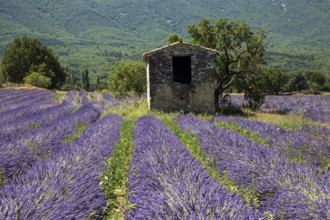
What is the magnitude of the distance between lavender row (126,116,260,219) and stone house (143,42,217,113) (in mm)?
9794

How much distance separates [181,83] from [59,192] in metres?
12.7

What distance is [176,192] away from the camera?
3.78m

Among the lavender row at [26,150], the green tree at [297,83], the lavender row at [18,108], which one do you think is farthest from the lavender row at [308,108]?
the green tree at [297,83]

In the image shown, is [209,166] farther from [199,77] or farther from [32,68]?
[32,68]

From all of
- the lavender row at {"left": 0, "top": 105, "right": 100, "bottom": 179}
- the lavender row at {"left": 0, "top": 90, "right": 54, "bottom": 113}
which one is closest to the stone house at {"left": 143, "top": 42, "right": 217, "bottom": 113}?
the lavender row at {"left": 0, "top": 105, "right": 100, "bottom": 179}

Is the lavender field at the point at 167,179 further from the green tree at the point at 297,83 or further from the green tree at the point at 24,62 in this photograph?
the green tree at the point at 297,83

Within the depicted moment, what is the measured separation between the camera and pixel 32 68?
48.9 metres

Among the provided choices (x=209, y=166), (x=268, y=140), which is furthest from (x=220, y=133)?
(x=209, y=166)

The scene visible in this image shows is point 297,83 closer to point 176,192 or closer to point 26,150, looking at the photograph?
point 26,150

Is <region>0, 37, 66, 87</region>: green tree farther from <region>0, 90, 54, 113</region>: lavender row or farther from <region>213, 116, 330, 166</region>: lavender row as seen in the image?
<region>213, 116, 330, 166</region>: lavender row

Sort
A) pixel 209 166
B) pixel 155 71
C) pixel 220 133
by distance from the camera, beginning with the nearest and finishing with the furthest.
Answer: pixel 209 166, pixel 220 133, pixel 155 71

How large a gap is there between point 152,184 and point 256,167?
5.61ft

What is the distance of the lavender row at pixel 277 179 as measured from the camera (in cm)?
356

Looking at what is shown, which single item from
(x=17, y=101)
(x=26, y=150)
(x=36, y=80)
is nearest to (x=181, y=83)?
(x=26, y=150)
